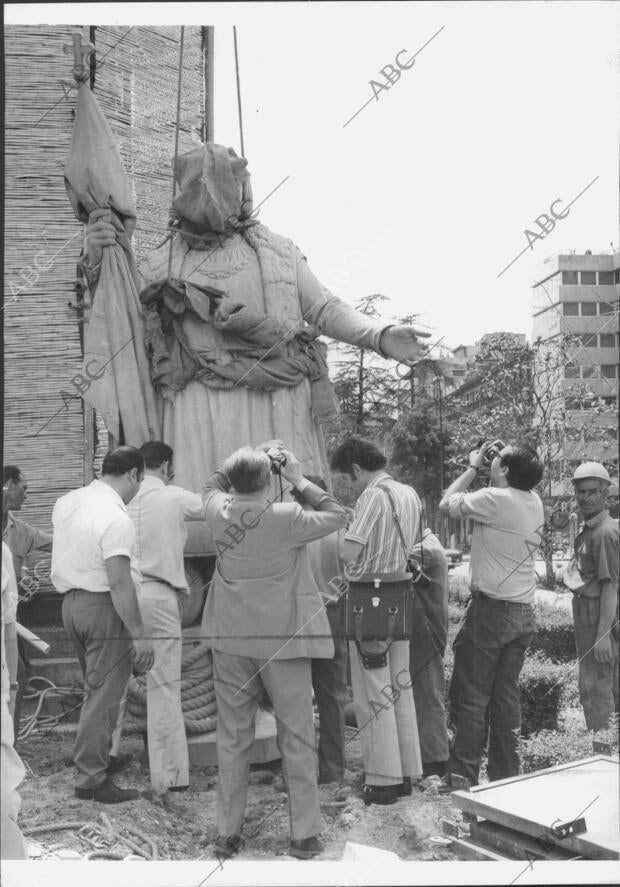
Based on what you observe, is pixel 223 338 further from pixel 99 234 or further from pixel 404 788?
pixel 404 788

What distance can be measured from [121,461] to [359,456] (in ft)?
3.23

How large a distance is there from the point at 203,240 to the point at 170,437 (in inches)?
34.5

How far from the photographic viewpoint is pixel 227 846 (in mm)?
3760

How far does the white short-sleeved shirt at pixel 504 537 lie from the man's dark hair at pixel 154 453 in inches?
48.2

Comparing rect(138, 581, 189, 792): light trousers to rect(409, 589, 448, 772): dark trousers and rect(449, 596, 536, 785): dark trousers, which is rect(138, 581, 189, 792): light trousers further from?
rect(449, 596, 536, 785): dark trousers

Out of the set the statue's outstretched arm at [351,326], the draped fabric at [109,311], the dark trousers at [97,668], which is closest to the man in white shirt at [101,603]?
the dark trousers at [97,668]

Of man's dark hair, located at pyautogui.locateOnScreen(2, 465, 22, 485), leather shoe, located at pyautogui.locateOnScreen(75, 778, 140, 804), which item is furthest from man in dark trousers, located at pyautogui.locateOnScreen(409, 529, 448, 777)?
man's dark hair, located at pyautogui.locateOnScreen(2, 465, 22, 485)

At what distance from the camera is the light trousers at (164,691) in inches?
153

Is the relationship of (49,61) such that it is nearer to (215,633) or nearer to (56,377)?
(56,377)

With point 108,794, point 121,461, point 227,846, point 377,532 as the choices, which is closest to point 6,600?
point 121,461

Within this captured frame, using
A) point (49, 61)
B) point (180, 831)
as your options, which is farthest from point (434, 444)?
point (49, 61)

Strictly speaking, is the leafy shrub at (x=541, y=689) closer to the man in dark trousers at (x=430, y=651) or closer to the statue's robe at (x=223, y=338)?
the man in dark trousers at (x=430, y=651)

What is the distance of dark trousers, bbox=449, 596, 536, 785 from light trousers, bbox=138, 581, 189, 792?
45.6 inches

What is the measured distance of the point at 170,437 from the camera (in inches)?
165
